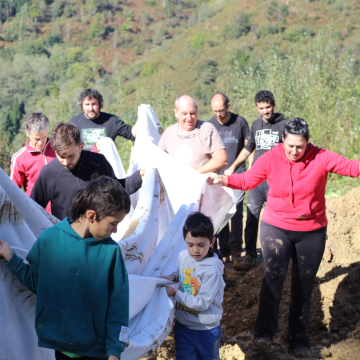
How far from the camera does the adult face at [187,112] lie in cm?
429

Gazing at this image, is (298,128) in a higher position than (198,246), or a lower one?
higher

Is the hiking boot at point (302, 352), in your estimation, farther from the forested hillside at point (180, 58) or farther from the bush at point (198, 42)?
the bush at point (198, 42)

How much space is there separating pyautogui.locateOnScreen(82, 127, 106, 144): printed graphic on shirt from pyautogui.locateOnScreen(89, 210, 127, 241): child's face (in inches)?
128

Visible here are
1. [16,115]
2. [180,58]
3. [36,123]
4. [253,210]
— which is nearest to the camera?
[36,123]

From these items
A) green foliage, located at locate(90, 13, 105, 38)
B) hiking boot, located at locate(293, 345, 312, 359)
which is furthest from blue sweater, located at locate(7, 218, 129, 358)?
green foliage, located at locate(90, 13, 105, 38)

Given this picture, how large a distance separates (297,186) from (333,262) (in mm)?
2129

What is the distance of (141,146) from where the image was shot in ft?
15.2

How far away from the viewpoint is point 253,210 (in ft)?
17.5

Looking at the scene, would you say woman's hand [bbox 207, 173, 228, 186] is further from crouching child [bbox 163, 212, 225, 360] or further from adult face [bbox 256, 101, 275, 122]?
adult face [bbox 256, 101, 275, 122]

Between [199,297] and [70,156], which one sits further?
[70,156]

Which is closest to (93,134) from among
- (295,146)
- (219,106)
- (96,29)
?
(219,106)

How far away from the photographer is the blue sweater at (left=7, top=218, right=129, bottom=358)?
185 cm

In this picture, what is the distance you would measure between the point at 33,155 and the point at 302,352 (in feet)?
9.90

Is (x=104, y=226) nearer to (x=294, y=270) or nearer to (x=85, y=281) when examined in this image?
(x=85, y=281)
